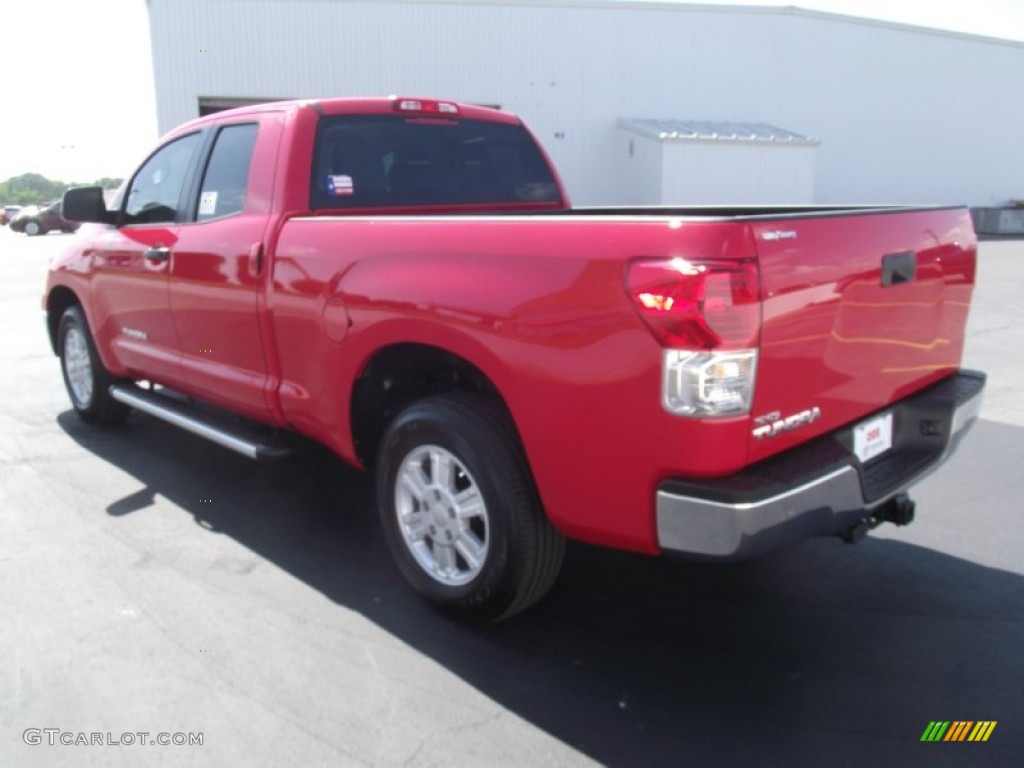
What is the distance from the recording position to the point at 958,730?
2.79 metres

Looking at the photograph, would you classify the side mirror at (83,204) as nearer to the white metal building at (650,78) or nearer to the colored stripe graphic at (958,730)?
the colored stripe graphic at (958,730)

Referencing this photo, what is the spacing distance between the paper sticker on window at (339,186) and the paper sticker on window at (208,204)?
72cm

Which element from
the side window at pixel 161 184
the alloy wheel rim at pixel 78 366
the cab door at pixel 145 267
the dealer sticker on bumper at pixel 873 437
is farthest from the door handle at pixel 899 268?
the alloy wheel rim at pixel 78 366

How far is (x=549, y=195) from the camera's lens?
A: 5.34 m

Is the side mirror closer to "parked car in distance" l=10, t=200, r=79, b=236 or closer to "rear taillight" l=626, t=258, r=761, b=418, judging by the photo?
"rear taillight" l=626, t=258, r=761, b=418

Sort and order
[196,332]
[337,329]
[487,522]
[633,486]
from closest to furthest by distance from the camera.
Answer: [633,486]
[487,522]
[337,329]
[196,332]

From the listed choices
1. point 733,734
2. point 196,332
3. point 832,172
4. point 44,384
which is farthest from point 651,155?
point 733,734

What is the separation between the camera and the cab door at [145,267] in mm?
4973

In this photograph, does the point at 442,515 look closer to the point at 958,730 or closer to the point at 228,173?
the point at 958,730

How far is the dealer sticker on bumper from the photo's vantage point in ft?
10.3

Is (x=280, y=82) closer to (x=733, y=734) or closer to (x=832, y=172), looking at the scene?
(x=832, y=172)

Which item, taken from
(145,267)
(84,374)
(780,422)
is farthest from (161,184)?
(780,422)

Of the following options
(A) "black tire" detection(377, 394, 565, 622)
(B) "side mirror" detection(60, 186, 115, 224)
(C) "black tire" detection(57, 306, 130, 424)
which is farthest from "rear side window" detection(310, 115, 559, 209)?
(C) "black tire" detection(57, 306, 130, 424)

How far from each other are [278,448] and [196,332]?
882 millimetres
